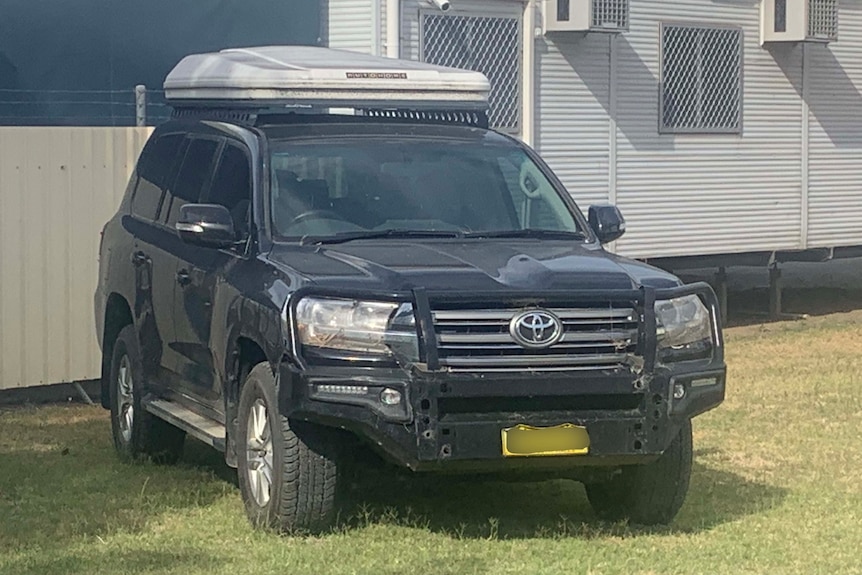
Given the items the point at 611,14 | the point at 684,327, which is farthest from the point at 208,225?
the point at 611,14

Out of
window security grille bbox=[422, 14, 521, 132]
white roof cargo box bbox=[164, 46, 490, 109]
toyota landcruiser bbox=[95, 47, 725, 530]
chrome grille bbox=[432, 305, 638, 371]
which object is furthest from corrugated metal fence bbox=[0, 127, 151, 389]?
chrome grille bbox=[432, 305, 638, 371]

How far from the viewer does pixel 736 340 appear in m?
15.0

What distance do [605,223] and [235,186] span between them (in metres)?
1.81

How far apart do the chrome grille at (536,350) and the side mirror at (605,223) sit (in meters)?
1.37

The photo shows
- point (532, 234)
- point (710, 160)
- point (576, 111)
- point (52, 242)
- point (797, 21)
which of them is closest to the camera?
point (532, 234)

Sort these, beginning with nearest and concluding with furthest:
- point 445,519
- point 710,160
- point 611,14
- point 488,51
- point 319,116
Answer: point 445,519
point 319,116
point 488,51
point 611,14
point 710,160

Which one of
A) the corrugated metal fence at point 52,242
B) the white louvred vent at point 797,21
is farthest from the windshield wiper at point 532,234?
the white louvred vent at point 797,21

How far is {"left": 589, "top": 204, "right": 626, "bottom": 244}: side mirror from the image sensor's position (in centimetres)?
797

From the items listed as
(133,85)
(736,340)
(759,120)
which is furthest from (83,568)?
(759,120)

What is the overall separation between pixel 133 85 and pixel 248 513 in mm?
6065

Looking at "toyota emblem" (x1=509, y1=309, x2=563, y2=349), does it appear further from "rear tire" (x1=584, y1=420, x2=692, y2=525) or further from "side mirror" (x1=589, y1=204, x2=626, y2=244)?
"side mirror" (x1=589, y1=204, x2=626, y2=244)

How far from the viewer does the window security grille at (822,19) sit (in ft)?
53.1

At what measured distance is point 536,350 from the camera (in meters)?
6.48

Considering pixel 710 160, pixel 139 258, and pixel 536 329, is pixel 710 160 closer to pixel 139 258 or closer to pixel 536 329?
pixel 139 258
